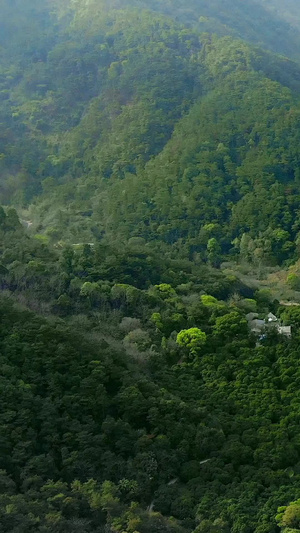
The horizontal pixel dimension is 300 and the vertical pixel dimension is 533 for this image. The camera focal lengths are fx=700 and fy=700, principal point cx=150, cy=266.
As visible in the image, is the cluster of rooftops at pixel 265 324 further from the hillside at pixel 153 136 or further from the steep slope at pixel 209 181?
the steep slope at pixel 209 181

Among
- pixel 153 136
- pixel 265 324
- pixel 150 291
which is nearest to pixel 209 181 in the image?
pixel 153 136

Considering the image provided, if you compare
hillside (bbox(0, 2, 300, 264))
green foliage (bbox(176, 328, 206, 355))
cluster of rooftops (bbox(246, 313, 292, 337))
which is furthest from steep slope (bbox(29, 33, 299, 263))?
green foliage (bbox(176, 328, 206, 355))

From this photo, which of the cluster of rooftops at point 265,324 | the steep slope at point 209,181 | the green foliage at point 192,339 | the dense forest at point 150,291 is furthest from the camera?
the steep slope at point 209,181

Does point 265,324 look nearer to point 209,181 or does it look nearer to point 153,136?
point 209,181

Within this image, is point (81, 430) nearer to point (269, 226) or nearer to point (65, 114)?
point (269, 226)

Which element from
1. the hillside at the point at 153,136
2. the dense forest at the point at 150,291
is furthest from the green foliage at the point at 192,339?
the hillside at the point at 153,136

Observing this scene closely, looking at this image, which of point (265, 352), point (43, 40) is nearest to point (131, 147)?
point (43, 40)

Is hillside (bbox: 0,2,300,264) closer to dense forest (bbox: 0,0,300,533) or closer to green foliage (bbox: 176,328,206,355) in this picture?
dense forest (bbox: 0,0,300,533)
